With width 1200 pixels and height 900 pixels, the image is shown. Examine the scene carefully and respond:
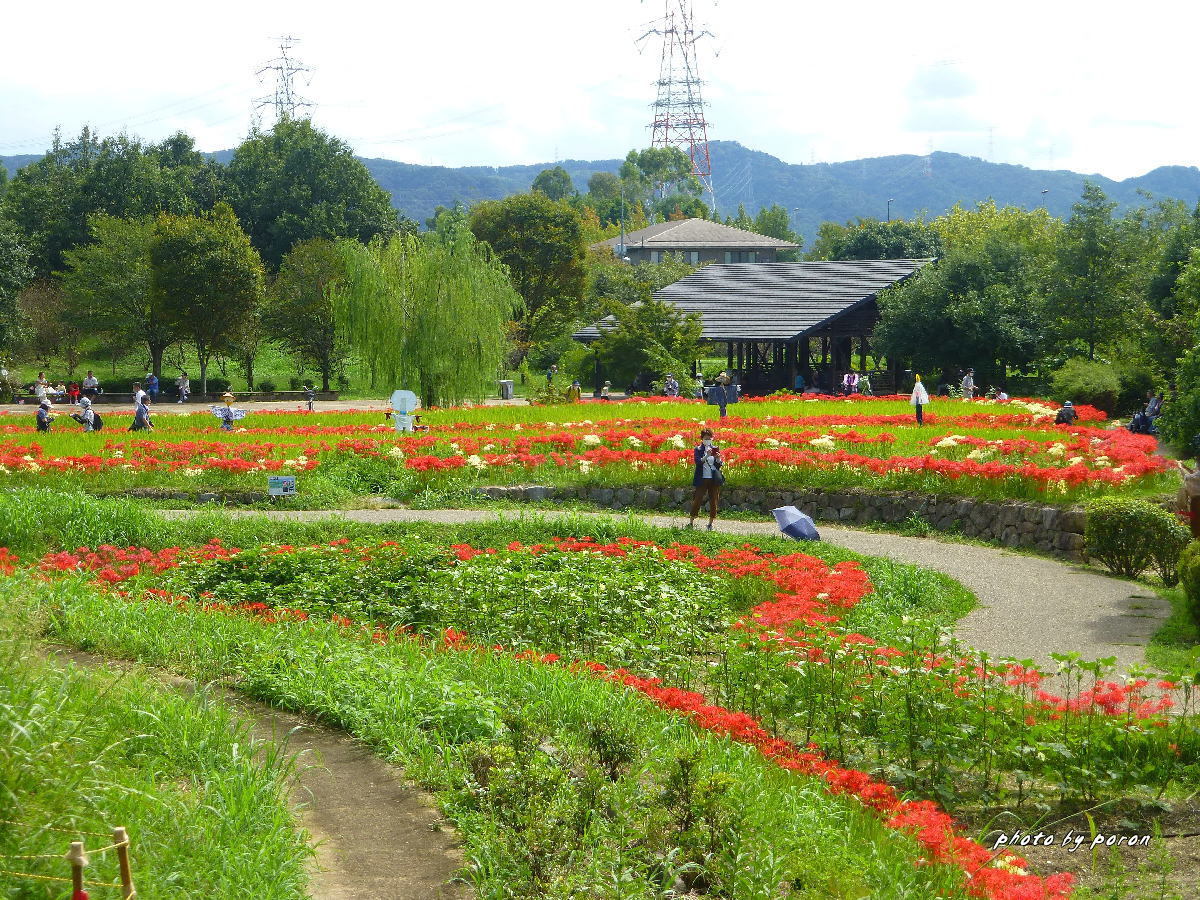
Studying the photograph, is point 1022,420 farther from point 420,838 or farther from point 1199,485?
point 420,838

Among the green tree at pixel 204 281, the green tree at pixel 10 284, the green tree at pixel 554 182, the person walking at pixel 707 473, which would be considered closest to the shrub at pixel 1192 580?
the person walking at pixel 707 473

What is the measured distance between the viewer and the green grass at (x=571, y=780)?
15.3 feet

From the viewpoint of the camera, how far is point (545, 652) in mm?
8922

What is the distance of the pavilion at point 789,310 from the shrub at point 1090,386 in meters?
10.1

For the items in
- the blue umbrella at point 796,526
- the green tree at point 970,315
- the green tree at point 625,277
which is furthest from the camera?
the green tree at point 625,277

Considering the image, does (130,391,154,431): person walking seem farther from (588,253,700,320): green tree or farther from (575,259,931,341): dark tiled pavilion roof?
(588,253,700,320): green tree

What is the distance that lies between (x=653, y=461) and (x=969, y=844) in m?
12.8

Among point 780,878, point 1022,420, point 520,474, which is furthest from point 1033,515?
point 780,878

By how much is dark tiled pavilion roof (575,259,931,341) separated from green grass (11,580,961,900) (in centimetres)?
3435

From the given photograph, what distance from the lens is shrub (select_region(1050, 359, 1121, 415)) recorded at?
105 feet

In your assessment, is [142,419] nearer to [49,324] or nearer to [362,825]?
[362,825]

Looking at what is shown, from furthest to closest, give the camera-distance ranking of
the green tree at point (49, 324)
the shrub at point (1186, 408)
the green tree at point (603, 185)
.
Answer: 1. the green tree at point (603, 185)
2. the green tree at point (49, 324)
3. the shrub at point (1186, 408)

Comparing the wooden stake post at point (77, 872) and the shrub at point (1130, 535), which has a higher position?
the wooden stake post at point (77, 872)

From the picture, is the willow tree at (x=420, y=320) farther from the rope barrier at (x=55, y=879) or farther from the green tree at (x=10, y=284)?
the rope barrier at (x=55, y=879)
